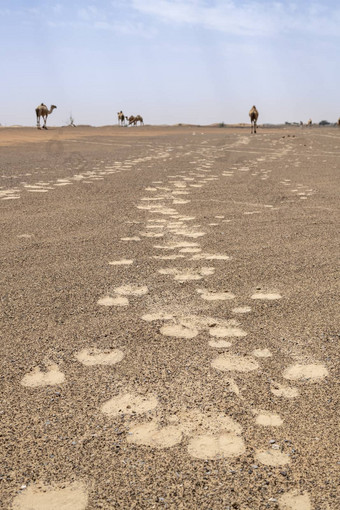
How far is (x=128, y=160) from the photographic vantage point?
916 centimetres

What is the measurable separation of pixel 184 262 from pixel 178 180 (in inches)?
143

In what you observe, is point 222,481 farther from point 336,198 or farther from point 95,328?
point 336,198

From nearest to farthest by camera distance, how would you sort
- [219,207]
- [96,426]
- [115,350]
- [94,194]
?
[96,426] → [115,350] → [219,207] → [94,194]

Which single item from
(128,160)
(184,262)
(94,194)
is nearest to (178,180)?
(94,194)

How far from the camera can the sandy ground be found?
51.3 inches

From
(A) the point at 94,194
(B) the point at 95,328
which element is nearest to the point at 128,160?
(A) the point at 94,194

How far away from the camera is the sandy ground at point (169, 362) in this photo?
1304mm

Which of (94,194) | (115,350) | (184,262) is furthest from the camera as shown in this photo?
(94,194)

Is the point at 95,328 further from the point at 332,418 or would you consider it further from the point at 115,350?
the point at 332,418

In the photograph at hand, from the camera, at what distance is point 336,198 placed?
5.12 metres

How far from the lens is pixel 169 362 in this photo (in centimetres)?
190

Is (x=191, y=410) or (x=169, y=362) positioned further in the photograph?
(x=169, y=362)

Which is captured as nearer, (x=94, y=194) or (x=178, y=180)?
(x=94, y=194)

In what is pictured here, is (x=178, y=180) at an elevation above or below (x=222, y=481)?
above
